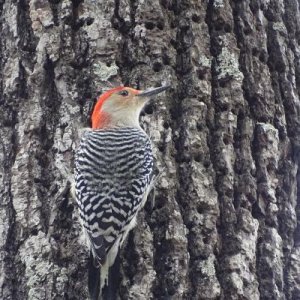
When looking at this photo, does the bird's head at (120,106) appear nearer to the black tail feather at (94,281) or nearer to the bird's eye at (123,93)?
the bird's eye at (123,93)

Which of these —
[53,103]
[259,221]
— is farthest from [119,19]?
[259,221]

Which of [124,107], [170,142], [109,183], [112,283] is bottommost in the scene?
[112,283]

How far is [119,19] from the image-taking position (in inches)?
170

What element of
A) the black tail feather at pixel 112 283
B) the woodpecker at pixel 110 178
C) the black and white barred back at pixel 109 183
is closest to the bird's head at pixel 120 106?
the woodpecker at pixel 110 178

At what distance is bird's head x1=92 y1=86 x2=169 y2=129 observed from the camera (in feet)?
13.9

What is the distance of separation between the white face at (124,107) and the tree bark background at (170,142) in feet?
0.27

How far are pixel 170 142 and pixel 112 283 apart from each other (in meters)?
0.78

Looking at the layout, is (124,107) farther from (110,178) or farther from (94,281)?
(94,281)

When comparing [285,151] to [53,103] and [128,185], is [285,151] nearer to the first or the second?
[128,185]

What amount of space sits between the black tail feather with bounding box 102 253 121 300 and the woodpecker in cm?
2

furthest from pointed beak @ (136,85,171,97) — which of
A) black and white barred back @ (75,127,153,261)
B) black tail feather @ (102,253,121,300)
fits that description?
black tail feather @ (102,253,121,300)

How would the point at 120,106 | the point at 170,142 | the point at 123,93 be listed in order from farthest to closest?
the point at 120,106 < the point at 123,93 < the point at 170,142

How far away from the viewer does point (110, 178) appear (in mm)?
4289

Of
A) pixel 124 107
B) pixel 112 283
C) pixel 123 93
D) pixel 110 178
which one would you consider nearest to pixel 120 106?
pixel 124 107
